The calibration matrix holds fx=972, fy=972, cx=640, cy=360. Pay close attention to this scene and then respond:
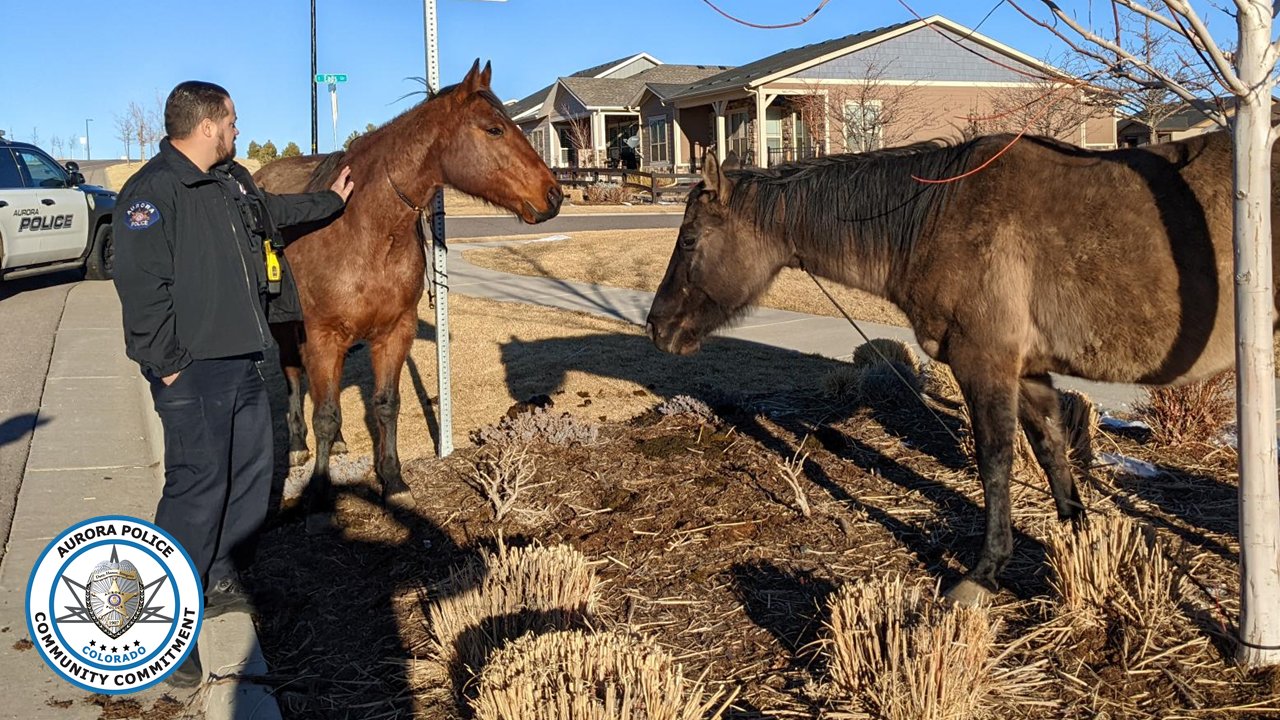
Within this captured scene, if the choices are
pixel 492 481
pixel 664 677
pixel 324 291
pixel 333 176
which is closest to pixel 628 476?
pixel 492 481

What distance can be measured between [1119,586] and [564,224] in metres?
23.1

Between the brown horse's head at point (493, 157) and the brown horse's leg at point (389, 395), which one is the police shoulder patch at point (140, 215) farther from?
the brown horse's leg at point (389, 395)

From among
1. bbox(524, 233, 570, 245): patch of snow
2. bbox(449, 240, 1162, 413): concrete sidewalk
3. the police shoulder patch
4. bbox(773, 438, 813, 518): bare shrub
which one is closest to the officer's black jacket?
the police shoulder patch

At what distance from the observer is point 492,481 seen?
18.4 ft

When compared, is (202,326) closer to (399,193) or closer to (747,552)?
(399,193)

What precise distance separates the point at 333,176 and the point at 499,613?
135 inches

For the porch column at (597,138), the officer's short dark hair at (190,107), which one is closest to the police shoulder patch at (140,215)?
the officer's short dark hair at (190,107)

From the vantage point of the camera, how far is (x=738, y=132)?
3825 cm

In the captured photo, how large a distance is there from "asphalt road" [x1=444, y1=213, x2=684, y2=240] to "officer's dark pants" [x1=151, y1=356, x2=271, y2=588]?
19431 millimetres

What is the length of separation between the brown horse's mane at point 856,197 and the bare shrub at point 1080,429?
68.8 inches

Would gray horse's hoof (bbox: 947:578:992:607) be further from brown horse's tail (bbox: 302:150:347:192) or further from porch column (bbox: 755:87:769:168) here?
porch column (bbox: 755:87:769:168)

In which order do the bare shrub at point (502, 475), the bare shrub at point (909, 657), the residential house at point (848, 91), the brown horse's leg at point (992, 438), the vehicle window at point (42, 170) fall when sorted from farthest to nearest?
1. the residential house at point (848, 91)
2. the vehicle window at point (42, 170)
3. the bare shrub at point (502, 475)
4. the brown horse's leg at point (992, 438)
5. the bare shrub at point (909, 657)

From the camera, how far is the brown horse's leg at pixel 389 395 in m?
5.85

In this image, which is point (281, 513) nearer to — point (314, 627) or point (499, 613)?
point (314, 627)
